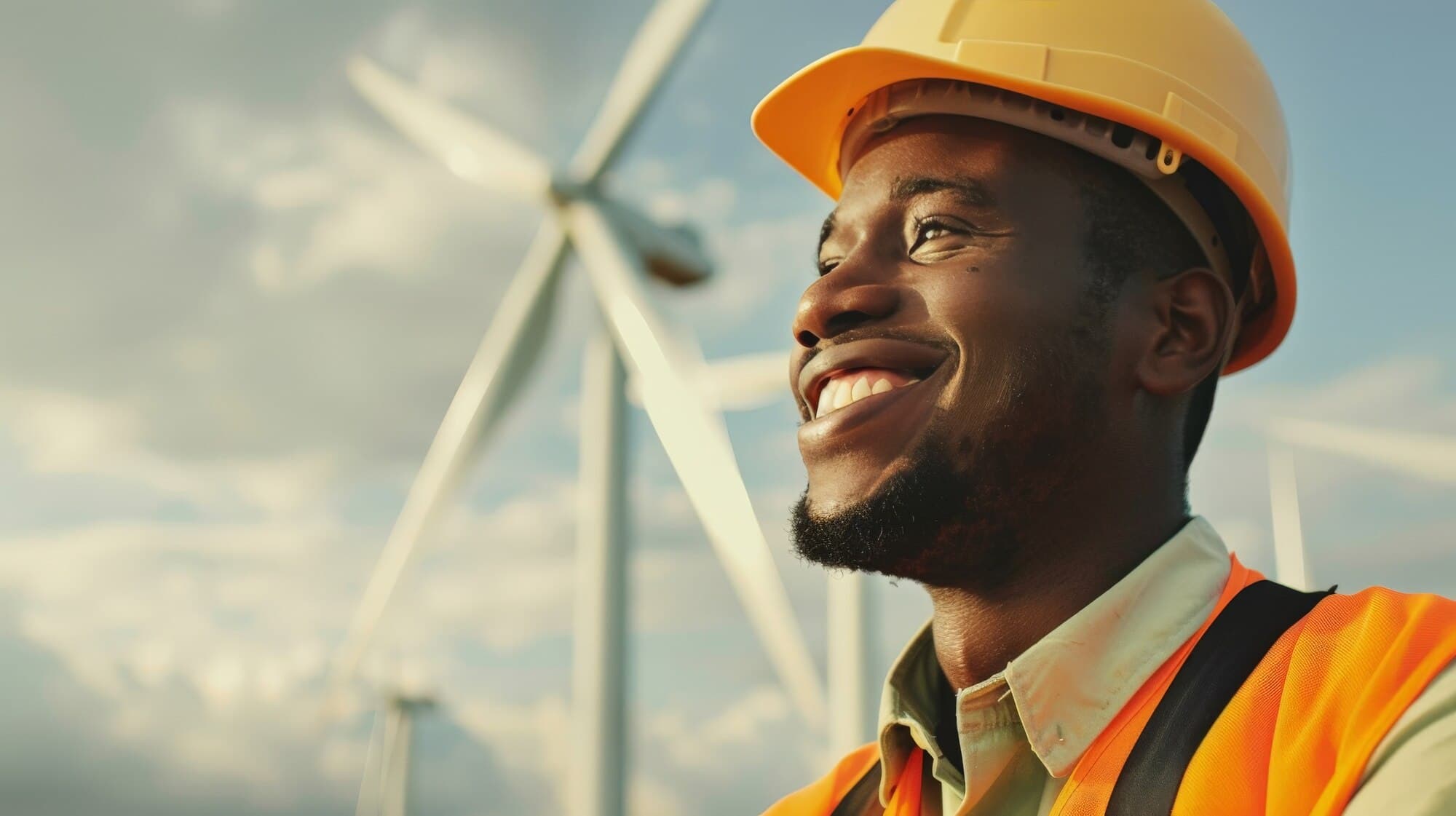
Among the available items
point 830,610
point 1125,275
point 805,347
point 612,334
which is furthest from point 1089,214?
point 830,610

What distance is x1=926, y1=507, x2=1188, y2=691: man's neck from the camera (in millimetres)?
3766

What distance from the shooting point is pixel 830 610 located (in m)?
26.5

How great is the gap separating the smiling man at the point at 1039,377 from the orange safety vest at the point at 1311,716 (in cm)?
5

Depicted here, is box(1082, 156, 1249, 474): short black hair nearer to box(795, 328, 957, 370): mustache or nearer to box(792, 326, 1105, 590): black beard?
box(792, 326, 1105, 590): black beard

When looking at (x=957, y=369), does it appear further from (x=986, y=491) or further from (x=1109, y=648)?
(x=1109, y=648)

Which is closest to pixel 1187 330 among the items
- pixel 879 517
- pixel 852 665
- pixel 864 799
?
pixel 879 517

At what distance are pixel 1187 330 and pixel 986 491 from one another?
3.02 feet

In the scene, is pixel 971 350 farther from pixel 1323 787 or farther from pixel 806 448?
pixel 1323 787

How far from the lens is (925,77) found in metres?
4.30

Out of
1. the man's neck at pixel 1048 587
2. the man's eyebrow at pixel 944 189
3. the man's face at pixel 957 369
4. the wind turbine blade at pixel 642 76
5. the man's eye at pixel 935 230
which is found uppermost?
the wind turbine blade at pixel 642 76

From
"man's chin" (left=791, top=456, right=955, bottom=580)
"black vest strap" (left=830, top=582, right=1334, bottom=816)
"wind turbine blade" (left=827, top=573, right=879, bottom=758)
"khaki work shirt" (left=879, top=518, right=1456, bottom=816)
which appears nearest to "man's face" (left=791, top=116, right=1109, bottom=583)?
"man's chin" (left=791, top=456, right=955, bottom=580)

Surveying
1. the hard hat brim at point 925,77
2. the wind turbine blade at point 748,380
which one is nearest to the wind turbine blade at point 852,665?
the wind turbine blade at point 748,380

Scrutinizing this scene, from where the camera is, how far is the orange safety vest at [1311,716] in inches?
107

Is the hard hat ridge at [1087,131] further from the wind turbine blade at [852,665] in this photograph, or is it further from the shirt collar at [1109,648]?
the wind turbine blade at [852,665]
